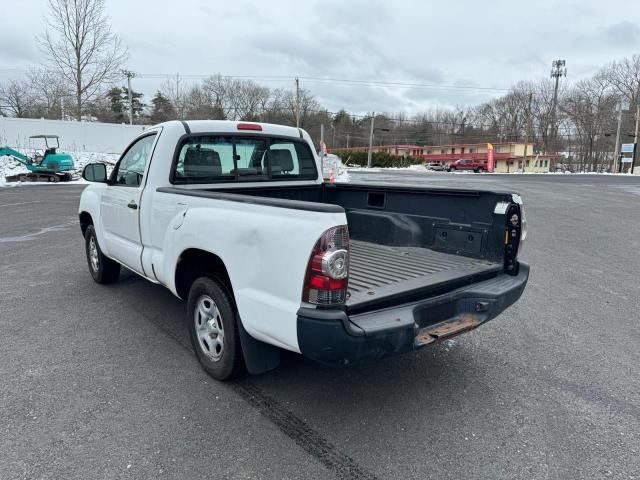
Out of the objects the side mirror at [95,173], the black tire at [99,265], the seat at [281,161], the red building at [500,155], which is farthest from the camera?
the red building at [500,155]

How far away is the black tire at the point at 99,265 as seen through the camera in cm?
556

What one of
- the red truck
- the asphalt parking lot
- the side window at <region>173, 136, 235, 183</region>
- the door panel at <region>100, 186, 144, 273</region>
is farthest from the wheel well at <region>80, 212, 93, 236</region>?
the red truck

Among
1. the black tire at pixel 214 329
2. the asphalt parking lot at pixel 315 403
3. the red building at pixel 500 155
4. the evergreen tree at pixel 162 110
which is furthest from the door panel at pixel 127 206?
the red building at pixel 500 155

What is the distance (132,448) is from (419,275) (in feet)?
7.20

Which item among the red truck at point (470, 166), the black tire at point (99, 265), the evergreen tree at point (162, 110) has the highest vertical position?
the evergreen tree at point (162, 110)

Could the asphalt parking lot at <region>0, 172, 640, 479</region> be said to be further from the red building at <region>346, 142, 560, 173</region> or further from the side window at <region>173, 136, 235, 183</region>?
the red building at <region>346, 142, 560, 173</region>

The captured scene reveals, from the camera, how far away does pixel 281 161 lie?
4883mm

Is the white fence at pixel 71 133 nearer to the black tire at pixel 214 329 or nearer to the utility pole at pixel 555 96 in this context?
the black tire at pixel 214 329

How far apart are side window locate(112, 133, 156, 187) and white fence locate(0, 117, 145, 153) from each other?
3332 cm

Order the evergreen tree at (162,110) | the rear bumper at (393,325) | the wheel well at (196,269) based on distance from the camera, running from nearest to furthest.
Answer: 1. the rear bumper at (393,325)
2. the wheel well at (196,269)
3. the evergreen tree at (162,110)

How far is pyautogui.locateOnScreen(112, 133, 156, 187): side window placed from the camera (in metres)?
4.29

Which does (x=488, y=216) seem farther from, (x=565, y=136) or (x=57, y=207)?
(x=565, y=136)

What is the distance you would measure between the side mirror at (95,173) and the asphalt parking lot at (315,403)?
1427mm

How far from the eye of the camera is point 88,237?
19.2 feet
